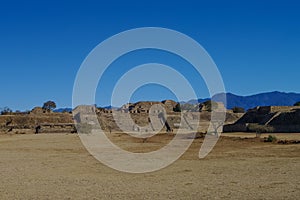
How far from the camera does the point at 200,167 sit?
2312 cm

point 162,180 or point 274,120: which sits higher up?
point 274,120

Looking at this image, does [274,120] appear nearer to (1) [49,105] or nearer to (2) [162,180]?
(2) [162,180]

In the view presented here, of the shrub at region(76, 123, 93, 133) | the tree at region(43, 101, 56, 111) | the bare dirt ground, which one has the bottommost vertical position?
the bare dirt ground

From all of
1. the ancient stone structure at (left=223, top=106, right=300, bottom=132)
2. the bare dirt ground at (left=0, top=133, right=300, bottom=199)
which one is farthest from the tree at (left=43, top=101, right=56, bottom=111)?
the bare dirt ground at (left=0, top=133, right=300, bottom=199)

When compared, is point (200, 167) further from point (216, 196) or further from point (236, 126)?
point (236, 126)

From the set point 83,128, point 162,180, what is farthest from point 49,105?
point 162,180

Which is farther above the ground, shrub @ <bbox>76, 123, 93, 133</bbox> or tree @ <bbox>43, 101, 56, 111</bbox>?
tree @ <bbox>43, 101, 56, 111</bbox>

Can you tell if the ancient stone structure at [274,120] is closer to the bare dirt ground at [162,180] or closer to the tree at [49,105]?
the bare dirt ground at [162,180]

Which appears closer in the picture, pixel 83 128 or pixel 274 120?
pixel 83 128

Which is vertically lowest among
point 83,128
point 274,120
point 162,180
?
point 162,180

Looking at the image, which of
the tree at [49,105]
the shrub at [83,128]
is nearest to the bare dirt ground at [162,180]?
the shrub at [83,128]

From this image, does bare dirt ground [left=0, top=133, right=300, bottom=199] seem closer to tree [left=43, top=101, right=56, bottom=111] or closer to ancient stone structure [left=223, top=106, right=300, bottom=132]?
ancient stone structure [left=223, top=106, right=300, bottom=132]

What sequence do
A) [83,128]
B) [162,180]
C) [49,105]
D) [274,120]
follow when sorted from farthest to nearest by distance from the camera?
[49,105] < [274,120] < [83,128] < [162,180]

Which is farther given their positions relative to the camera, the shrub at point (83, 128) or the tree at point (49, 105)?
the tree at point (49, 105)
